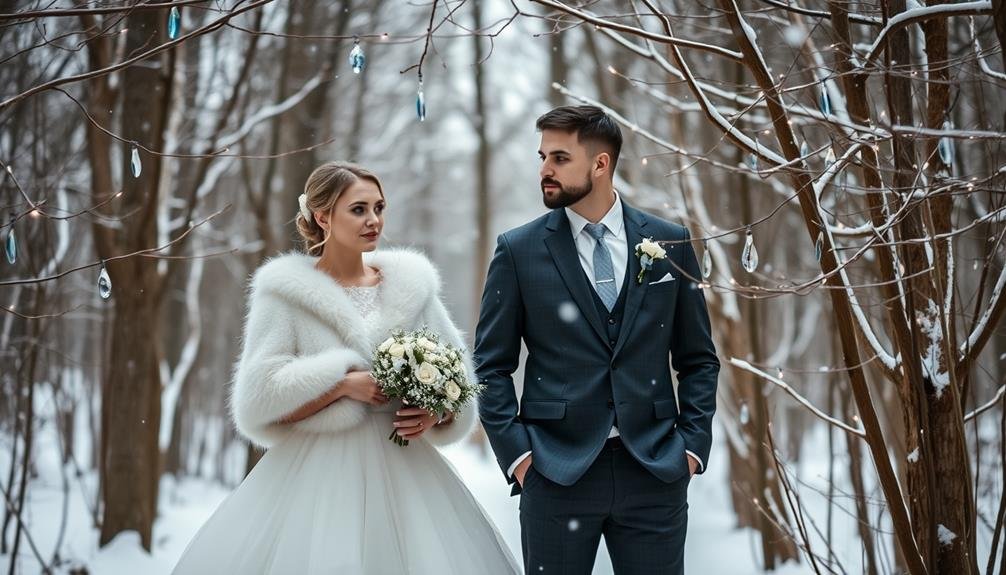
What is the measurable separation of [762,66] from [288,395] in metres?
2.03

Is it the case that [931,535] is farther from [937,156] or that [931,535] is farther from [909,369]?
[937,156]

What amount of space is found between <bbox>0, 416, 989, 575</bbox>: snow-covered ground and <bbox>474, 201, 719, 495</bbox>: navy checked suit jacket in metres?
0.61

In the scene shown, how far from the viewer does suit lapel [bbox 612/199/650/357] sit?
11.2 ft

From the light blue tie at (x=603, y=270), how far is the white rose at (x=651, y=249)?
16cm

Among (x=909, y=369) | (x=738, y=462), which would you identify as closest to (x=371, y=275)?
(x=909, y=369)

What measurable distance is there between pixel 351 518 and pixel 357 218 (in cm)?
114

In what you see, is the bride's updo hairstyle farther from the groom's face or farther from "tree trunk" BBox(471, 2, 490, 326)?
"tree trunk" BBox(471, 2, 490, 326)

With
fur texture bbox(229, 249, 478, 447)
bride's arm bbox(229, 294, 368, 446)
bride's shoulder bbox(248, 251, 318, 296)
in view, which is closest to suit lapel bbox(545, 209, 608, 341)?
fur texture bbox(229, 249, 478, 447)

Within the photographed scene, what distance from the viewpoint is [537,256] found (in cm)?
355

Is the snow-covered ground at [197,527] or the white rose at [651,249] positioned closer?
the white rose at [651,249]

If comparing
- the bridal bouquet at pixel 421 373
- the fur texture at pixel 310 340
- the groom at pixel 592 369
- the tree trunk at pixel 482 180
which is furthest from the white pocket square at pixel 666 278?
the tree trunk at pixel 482 180

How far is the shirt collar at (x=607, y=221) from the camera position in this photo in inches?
142

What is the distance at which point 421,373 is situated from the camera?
3465 mm

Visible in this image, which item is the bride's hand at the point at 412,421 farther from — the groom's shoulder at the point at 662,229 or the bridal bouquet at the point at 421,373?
the groom's shoulder at the point at 662,229
